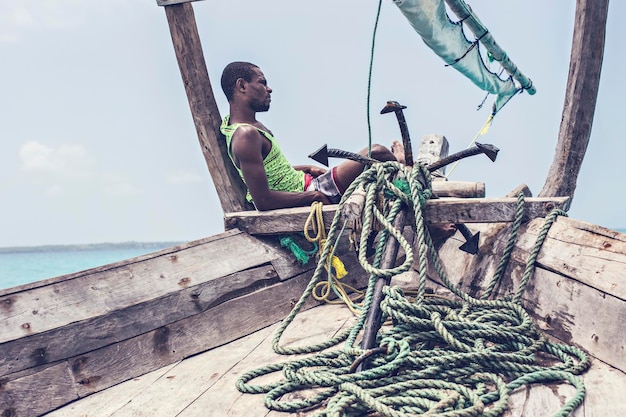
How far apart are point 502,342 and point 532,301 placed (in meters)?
0.39

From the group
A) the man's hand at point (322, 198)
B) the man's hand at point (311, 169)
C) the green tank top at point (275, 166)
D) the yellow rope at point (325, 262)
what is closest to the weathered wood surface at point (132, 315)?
the yellow rope at point (325, 262)

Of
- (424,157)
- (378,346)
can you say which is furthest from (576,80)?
(378,346)

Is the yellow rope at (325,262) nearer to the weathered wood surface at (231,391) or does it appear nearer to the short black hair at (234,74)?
the weathered wood surface at (231,391)

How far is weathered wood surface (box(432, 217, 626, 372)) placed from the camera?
2000mm

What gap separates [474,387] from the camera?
71.6 inches

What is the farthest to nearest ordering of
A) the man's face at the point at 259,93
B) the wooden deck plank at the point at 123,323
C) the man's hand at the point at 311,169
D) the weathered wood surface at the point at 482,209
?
the man's hand at the point at 311,169, the man's face at the point at 259,93, the weathered wood surface at the point at 482,209, the wooden deck plank at the point at 123,323

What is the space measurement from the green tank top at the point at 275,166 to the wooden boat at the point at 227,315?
64cm

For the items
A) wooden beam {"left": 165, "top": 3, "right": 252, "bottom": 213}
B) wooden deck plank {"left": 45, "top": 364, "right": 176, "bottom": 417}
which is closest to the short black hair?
wooden beam {"left": 165, "top": 3, "right": 252, "bottom": 213}

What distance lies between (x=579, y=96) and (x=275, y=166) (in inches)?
82.5

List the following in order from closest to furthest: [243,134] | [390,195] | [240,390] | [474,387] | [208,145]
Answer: [474,387] → [240,390] → [390,195] → [243,134] → [208,145]

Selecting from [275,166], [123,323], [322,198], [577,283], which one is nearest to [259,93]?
[275,166]

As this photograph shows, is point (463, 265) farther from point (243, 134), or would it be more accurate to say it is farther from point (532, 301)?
point (243, 134)

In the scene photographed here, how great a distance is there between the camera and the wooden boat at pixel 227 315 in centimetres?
199

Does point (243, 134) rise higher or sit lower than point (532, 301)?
higher
